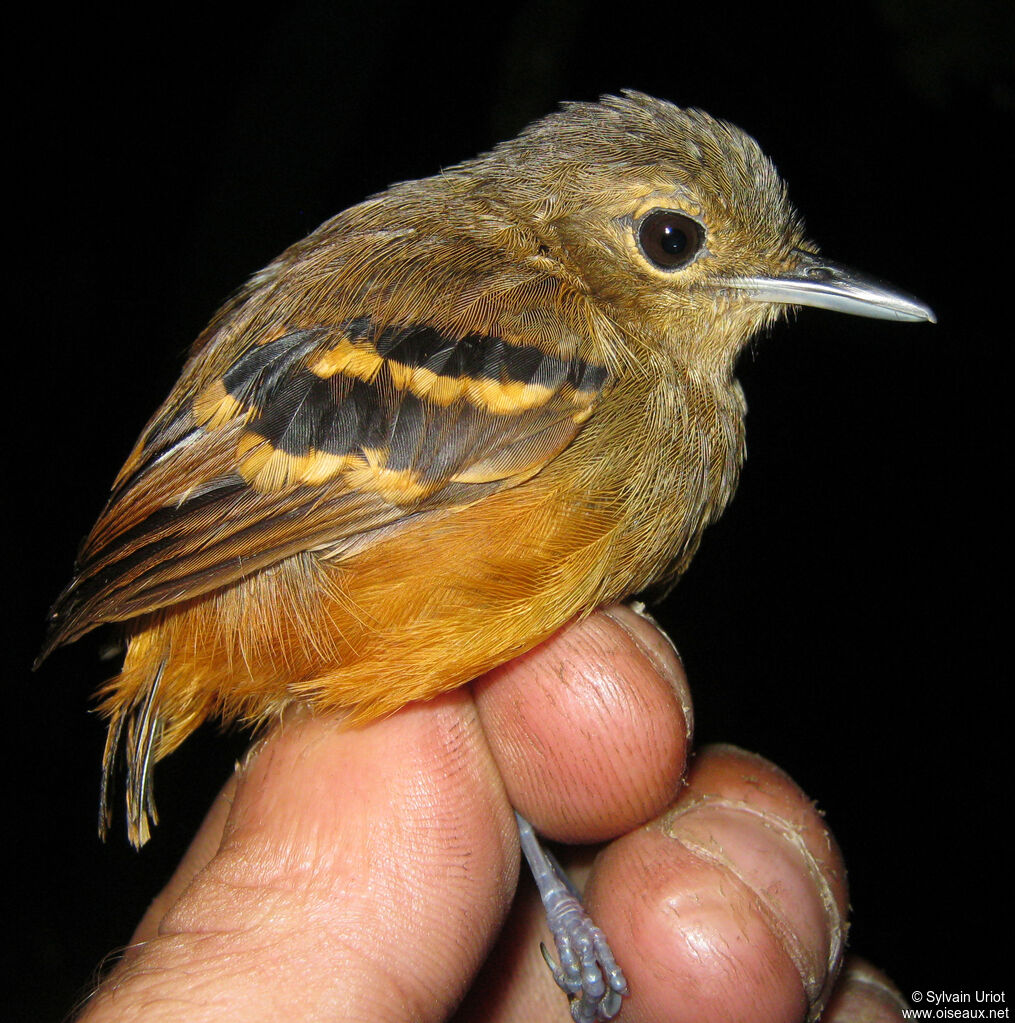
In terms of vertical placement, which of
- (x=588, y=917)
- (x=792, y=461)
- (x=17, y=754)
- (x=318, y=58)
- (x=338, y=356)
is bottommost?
(x=17, y=754)

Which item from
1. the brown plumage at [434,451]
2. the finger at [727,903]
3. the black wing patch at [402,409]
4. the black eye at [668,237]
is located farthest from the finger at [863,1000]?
the black eye at [668,237]

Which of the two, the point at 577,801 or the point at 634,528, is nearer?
Answer: the point at 634,528

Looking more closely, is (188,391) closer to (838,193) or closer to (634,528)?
(634,528)

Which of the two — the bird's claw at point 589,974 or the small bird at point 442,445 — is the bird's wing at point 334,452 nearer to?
the small bird at point 442,445

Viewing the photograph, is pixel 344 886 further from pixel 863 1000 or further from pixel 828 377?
pixel 828 377

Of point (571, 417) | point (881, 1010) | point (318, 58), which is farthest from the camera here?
point (318, 58)

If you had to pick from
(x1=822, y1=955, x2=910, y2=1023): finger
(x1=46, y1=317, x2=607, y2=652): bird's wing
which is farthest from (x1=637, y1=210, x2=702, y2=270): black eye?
(x1=822, y1=955, x2=910, y2=1023): finger

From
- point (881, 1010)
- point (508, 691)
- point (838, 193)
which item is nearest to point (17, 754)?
point (508, 691)
